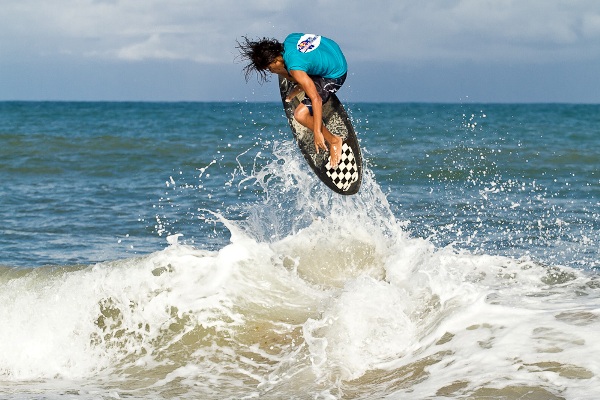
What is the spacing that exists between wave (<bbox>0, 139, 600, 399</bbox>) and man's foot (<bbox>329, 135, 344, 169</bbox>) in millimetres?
893

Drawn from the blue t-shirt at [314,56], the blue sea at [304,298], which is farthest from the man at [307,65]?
the blue sea at [304,298]

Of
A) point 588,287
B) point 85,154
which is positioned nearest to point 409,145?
point 85,154

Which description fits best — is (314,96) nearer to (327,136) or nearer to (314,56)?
(314,56)

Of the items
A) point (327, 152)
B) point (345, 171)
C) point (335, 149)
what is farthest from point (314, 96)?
point (345, 171)

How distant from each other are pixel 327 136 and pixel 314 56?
0.97 m

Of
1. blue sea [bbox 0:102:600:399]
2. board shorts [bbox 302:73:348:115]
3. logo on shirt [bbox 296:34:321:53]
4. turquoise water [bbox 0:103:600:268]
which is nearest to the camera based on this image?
blue sea [bbox 0:102:600:399]

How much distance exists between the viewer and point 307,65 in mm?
6750

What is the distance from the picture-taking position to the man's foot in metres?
7.61

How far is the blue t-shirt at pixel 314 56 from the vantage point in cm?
666

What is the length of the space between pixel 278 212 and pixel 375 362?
399 cm

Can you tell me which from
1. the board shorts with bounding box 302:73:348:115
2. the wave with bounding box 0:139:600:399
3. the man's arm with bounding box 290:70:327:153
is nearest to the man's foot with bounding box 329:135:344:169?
the board shorts with bounding box 302:73:348:115

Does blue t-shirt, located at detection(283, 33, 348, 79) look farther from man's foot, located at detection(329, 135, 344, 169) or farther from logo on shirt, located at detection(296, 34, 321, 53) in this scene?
man's foot, located at detection(329, 135, 344, 169)

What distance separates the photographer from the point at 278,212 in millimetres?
9117

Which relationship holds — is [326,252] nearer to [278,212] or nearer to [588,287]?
[278,212]
